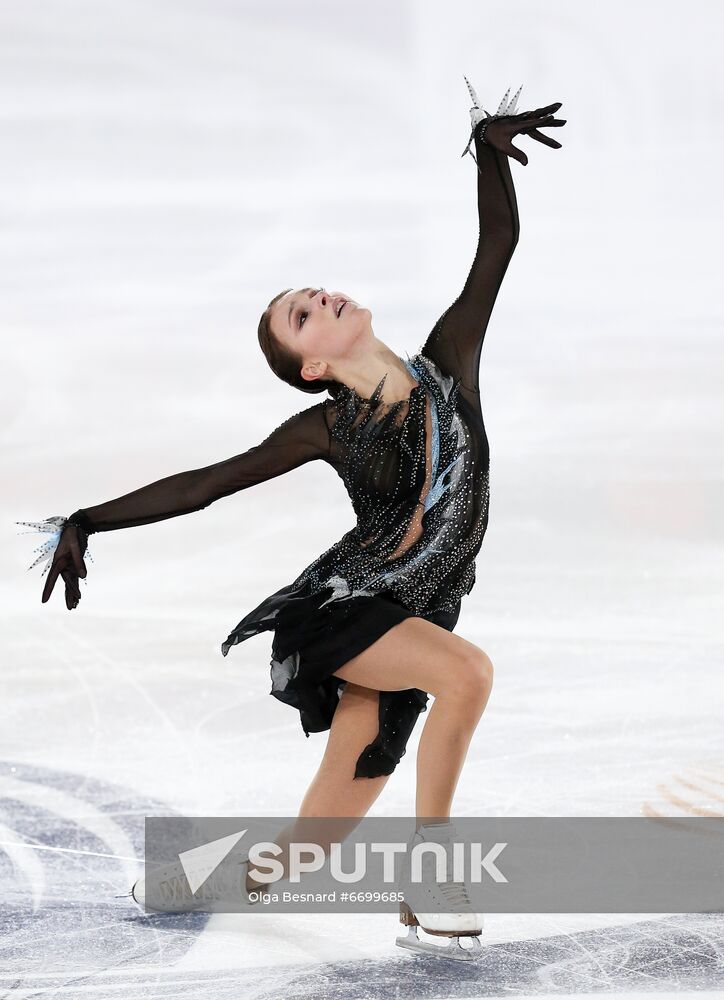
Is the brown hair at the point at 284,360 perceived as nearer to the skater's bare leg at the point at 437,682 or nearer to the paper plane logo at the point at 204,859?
the skater's bare leg at the point at 437,682

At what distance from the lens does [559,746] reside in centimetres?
479

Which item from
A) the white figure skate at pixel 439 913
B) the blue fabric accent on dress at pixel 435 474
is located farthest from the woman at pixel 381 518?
the white figure skate at pixel 439 913

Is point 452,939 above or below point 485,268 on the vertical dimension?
below

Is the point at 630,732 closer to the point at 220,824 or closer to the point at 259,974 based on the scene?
the point at 220,824

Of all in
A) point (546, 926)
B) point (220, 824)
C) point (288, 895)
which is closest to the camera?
point (546, 926)

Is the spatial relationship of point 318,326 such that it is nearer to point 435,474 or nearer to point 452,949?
point 435,474

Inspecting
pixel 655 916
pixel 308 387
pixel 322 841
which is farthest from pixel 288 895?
pixel 308 387

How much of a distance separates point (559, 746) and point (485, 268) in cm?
219

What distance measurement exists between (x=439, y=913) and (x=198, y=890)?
29.8 inches

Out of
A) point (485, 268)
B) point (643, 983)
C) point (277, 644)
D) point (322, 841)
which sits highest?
point (485, 268)

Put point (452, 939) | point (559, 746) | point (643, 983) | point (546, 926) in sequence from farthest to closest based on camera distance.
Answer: point (559, 746)
point (546, 926)
point (452, 939)
point (643, 983)

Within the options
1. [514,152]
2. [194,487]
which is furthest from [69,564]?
[514,152]

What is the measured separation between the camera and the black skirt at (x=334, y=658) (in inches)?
123

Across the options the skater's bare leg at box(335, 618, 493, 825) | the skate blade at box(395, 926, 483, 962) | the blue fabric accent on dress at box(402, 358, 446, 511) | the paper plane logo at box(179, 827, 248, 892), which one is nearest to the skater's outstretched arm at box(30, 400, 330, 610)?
the blue fabric accent on dress at box(402, 358, 446, 511)
